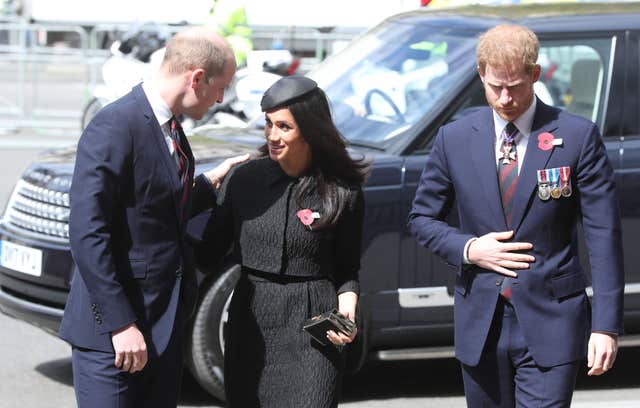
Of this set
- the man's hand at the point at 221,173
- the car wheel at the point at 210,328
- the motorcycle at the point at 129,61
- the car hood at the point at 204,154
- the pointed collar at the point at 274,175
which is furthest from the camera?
the motorcycle at the point at 129,61

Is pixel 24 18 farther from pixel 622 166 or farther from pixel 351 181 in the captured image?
pixel 351 181

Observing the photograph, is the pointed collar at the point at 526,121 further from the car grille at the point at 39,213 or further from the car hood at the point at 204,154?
the car grille at the point at 39,213

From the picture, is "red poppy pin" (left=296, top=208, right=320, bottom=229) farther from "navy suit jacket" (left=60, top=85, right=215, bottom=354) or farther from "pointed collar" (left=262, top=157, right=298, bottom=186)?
"navy suit jacket" (left=60, top=85, right=215, bottom=354)

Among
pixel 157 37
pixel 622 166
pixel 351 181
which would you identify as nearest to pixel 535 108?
pixel 351 181

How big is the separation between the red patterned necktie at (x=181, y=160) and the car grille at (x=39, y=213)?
236cm

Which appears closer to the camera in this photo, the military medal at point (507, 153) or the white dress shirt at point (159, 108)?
the white dress shirt at point (159, 108)

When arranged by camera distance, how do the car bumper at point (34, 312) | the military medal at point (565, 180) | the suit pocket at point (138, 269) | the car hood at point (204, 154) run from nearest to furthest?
the suit pocket at point (138, 269) → the military medal at point (565, 180) → the car bumper at point (34, 312) → the car hood at point (204, 154)

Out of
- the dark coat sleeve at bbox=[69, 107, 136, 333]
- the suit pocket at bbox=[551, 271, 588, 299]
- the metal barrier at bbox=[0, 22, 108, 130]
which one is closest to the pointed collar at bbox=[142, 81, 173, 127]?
the dark coat sleeve at bbox=[69, 107, 136, 333]

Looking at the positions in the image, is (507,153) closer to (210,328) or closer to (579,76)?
(210,328)

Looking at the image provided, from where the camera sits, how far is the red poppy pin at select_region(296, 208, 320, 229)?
14.1 feet

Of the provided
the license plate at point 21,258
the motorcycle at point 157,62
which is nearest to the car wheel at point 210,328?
the license plate at point 21,258

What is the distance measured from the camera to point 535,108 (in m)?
4.16

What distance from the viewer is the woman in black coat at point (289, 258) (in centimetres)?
428

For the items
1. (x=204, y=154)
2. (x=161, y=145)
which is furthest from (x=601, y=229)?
(x=204, y=154)
